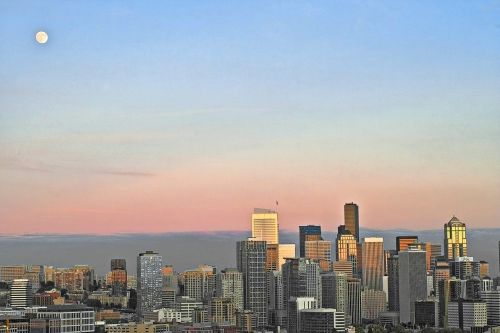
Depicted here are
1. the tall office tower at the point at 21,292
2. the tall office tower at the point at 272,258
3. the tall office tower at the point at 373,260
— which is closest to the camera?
the tall office tower at the point at 21,292

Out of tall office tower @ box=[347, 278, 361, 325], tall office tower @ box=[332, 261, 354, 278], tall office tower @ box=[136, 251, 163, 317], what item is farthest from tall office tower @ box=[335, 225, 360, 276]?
tall office tower @ box=[136, 251, 163, 317]

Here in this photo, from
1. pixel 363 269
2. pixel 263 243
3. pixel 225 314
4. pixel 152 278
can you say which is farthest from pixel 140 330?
pixel 363 269

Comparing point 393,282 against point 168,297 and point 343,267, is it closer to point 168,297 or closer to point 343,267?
point 343,267

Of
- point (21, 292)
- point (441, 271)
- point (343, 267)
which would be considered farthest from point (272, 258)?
point (21, 292)

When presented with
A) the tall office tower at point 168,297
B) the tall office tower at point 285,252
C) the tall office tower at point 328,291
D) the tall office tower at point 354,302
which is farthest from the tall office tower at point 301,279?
the tall office tower at point 168,297

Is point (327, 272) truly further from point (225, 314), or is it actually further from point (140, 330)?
point (140, 330)

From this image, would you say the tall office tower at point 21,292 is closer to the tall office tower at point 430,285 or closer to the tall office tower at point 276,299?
the tall office tower at point 276,299
